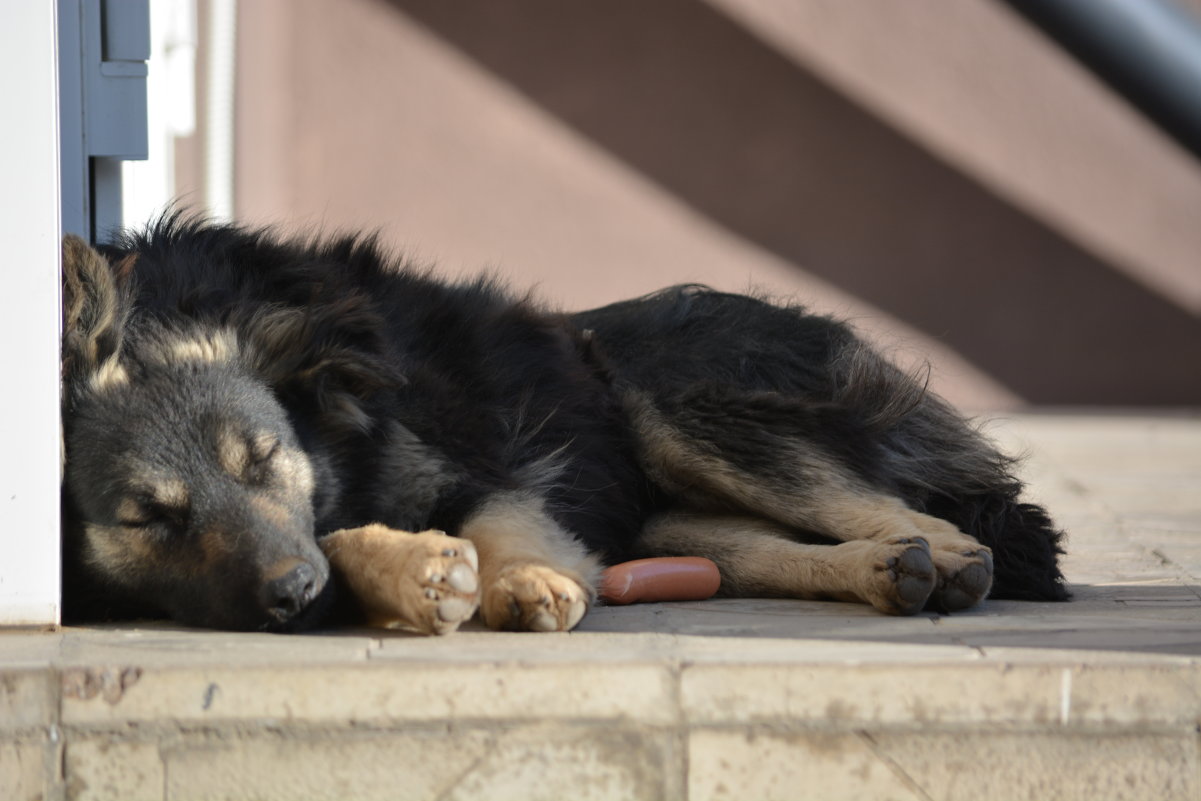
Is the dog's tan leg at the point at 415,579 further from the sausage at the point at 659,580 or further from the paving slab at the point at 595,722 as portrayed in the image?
the sausage at the point at 659,580

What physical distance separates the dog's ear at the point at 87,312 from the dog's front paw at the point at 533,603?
3.58 ft

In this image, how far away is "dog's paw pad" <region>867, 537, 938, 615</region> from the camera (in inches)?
131

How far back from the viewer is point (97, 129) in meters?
4.24

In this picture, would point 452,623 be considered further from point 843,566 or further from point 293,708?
point 843,566

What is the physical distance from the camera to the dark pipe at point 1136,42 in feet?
24.7

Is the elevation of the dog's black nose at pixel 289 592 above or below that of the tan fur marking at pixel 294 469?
below

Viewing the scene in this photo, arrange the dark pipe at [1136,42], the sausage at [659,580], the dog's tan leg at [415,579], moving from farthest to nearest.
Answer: the dark pipe at [1136,42]
the sausage at [659,580]
the dog's tan leg at [415,579]

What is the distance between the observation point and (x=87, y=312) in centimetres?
314

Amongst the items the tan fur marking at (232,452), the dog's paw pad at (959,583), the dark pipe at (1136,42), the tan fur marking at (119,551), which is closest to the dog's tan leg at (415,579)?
the tan fur marking at (232,452)

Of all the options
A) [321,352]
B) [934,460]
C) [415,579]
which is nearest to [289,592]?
[415,579]

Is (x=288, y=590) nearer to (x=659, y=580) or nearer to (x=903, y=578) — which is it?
(x=659, y=580)

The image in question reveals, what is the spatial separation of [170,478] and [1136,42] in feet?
21.5

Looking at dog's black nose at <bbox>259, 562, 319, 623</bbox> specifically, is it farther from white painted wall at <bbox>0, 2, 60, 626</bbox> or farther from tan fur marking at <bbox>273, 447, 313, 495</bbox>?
white painted wall at <bbox>0, 2, 60, 626</bbox>

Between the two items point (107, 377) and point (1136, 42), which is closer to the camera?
point (107, 377)
